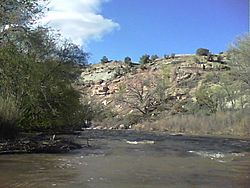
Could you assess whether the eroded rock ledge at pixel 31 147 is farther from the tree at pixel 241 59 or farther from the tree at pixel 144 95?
the tree at pixel 144 95

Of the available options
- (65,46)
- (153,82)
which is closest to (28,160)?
(65,46)

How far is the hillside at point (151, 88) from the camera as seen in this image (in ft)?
227

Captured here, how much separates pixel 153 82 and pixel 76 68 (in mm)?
52014

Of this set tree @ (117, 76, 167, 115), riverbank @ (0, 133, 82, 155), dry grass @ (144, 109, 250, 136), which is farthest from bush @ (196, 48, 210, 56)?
riverbank @ (0, 133, 82, 155)

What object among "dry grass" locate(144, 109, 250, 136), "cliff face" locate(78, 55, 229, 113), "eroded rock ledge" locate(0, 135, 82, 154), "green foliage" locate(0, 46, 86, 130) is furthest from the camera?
"cliff face" locate(78, 55, 229, 113)

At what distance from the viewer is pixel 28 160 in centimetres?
1802

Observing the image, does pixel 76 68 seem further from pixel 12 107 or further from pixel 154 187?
pixel 154 187

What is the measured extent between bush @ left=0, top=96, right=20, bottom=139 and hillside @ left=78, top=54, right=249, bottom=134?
103ft

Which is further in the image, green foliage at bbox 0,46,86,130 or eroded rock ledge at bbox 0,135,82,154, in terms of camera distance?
green foliage at bbox 0,46,86,130

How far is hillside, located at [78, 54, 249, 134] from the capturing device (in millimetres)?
69250

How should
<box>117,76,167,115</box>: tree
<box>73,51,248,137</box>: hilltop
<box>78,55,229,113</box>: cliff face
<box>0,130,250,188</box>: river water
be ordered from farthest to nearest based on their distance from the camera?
<box>78,55,229,113</box>: cliff face → <box>117,76,167,115</box>: tree → <box>73,51,248,137</box>: hilltop → <box>0,130,250,188</box>: river water

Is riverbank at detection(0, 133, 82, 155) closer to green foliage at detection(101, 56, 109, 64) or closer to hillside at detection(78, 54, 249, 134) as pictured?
hillside at detection(78, 54, 249, 134)

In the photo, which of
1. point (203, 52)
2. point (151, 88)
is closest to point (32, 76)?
point (151, 88)

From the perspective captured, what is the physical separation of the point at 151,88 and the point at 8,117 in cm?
6522
